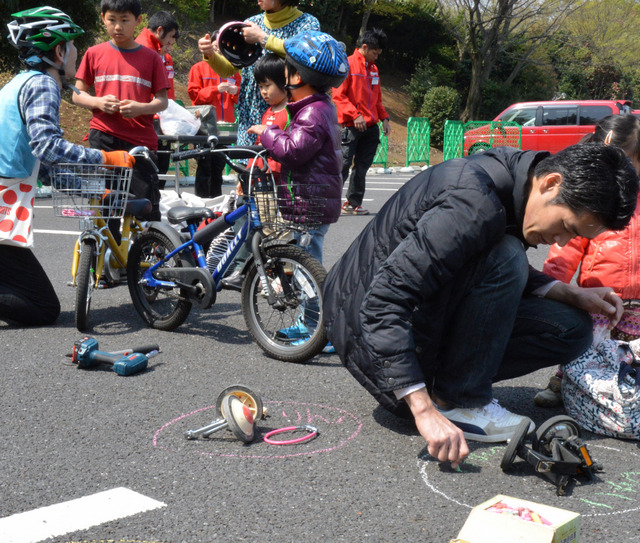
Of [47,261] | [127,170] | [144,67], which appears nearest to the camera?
[127,170]

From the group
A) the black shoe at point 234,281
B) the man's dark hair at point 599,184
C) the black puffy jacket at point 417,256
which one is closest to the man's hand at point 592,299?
the black puffy jacket at point 417,256

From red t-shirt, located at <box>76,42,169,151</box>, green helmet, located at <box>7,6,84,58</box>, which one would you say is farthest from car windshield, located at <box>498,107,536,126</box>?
green helmet, located at <box>7,6,84,58</box>

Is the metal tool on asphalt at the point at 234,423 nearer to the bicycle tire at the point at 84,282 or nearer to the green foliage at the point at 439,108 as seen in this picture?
the bicycle tire at the point at 84,282

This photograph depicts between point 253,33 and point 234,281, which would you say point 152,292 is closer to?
point 234,281

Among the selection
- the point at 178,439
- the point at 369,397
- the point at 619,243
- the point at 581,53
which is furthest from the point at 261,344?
the point at 581,53

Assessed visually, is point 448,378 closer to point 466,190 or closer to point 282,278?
point 466,190

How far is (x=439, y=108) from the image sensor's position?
96.4 feet

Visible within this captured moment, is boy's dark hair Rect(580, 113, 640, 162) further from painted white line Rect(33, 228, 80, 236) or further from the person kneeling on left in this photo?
painted white line Rect(33, 228, 80, 236)

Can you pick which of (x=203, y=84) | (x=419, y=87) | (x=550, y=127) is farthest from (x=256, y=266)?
(x=419, y=87)

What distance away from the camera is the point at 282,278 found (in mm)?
4348

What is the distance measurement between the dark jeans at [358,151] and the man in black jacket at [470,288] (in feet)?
22.5

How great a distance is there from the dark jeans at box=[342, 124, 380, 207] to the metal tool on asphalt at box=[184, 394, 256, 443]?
23.5ft

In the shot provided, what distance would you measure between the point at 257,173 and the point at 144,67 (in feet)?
6.34

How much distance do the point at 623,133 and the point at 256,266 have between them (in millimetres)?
1960
